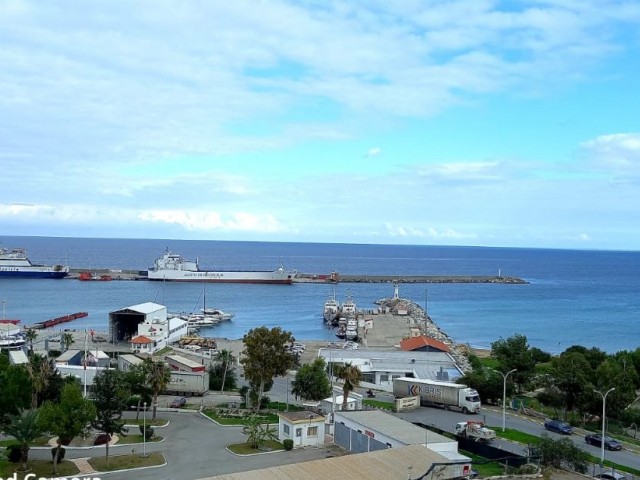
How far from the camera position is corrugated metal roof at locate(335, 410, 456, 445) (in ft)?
90.7

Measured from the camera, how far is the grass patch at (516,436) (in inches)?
1260

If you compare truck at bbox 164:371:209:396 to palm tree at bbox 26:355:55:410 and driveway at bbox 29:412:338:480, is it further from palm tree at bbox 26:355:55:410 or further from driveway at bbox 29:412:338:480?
palm tree at bbox 26:355:55:410

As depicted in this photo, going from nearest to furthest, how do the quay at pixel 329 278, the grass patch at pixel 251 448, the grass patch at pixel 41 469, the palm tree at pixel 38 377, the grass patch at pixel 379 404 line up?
the grass patch at pixel 41 469, the grass patch at pixel 251 448, the palm tree at pixel 38 377, the grass patch at pixel 379 404, the quay at pixel 329 278

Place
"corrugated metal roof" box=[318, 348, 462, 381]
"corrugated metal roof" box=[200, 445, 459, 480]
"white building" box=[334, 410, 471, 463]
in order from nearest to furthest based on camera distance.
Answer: "corrugated metal roof" box=[200, 445, 459, 480] → "white building" box=[334, 410, 471, 463] → "corrugated metal roof" box=[318, 348, 462, 381]

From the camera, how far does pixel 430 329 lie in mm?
85250

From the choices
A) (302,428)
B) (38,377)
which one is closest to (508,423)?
(302,428)

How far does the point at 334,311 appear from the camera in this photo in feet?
341

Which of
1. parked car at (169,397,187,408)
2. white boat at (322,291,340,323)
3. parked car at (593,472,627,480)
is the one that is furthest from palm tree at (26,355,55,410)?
white boat at (322,291,340,323)

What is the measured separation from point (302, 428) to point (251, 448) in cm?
270

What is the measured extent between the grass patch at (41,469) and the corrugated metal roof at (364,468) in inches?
352

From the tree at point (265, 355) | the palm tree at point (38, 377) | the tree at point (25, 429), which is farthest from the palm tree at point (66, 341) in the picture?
the tree at point (25, 429)

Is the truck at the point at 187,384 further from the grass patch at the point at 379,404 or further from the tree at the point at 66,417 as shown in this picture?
the tree at the point at 66,417

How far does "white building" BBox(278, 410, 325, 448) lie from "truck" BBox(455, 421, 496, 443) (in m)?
6.93

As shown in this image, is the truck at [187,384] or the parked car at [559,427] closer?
the parked car at [559,427]
